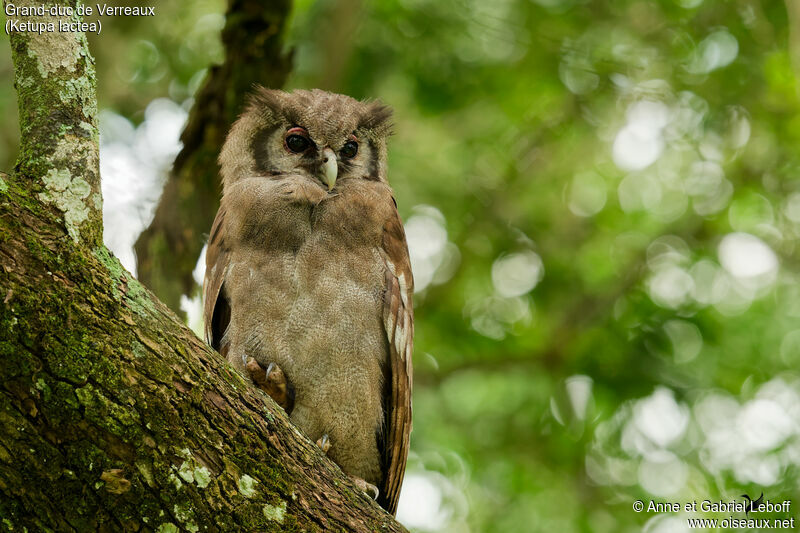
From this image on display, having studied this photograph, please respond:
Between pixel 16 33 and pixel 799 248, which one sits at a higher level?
pixel 16 33

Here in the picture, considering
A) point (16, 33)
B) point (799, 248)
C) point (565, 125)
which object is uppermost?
point (16, 33)

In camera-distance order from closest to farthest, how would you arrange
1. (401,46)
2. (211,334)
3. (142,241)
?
(211,334) < (142,241) < (401,46)

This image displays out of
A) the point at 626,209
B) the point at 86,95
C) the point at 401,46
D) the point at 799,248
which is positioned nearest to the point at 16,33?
the point at 86,95

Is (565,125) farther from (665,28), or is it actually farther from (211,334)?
(211,334)

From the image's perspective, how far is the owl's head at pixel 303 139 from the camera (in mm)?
4375

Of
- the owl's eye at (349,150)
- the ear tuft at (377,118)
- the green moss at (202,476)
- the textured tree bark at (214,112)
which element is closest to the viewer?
the green moss at (202,476)

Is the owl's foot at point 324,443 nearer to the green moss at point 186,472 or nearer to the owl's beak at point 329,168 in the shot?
the owl's beak at point 329,168

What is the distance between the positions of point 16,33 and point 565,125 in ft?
20.8

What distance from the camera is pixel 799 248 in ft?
26.6

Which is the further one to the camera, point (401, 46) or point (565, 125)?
point (565, 125)

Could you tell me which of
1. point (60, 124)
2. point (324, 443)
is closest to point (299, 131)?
point (324, 443)

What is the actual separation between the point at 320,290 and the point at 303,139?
3.18ft

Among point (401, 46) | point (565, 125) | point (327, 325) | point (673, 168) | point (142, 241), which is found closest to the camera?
point (327, 325)

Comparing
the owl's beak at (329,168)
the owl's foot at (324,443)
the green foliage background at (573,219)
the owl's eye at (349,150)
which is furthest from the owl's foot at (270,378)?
the green foliage background at (573,219)
